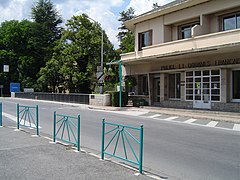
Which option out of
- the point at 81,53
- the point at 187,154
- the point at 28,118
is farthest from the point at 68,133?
the point at 81,53

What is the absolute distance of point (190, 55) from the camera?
20.7 metres

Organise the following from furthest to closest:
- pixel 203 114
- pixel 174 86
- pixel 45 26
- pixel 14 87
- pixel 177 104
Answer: pixel 45 26 < pixel 14 87 < pixel 174 86 < pixel 177 104 < pixel 203 114

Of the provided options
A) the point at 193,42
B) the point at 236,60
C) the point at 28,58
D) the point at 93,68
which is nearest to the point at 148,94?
the point at 193,42

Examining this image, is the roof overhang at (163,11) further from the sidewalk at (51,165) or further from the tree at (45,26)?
the tree at (45,26)

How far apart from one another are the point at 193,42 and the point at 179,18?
3244mm

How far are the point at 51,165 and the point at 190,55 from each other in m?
16.6

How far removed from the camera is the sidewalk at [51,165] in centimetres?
557

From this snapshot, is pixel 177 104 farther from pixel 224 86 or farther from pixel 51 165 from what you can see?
pixel 51 165

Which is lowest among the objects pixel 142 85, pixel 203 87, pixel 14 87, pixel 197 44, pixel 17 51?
pixel 203 87

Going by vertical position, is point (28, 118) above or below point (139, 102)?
below

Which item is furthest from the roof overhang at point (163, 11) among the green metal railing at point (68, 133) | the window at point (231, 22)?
the green metal railing at point (68, 133)

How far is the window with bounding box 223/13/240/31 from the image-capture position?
64.7ft

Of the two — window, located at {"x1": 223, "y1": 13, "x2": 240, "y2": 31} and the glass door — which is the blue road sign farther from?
window, located at {"x1": 223, "y1": 13, "x2": 240, "y2": 31}

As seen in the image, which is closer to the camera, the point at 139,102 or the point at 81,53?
the point at 139,102
